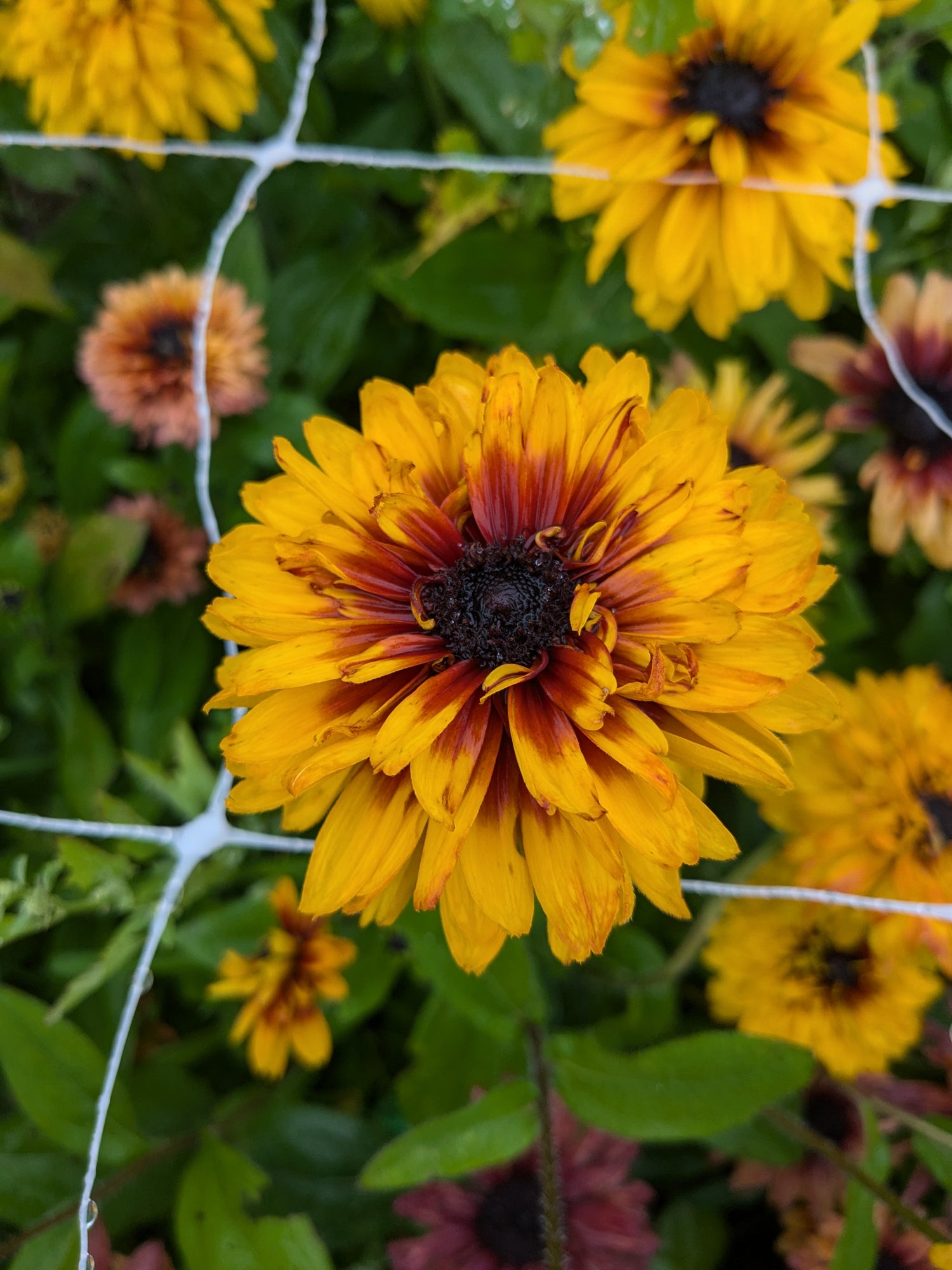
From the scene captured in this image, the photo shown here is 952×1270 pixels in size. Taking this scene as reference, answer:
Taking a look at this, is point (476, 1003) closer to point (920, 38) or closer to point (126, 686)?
point (126, 686)

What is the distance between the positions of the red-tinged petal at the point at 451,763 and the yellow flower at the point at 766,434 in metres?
0.42

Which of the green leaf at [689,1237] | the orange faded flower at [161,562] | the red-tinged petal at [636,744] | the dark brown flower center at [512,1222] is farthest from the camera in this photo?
the orange faded flower at [161,562]

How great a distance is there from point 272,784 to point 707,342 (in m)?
0.64

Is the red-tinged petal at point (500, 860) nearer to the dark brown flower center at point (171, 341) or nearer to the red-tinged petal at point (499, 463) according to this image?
the red-tinged petal at point (499, 463)

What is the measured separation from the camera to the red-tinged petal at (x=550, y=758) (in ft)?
1.12

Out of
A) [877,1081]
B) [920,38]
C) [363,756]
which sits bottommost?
[877,1081]

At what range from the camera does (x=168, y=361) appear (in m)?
0.73

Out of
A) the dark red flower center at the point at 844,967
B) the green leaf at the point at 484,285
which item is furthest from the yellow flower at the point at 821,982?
the green leaf at the point at 484,285

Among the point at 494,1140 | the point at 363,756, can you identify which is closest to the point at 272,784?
the point at 363,756

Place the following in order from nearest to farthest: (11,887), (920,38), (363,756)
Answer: (363,756) < (11,887) < (920,38)

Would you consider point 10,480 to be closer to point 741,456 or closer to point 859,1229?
point 741,456

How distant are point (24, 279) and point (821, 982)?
36.9 inches

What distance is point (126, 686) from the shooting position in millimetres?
838

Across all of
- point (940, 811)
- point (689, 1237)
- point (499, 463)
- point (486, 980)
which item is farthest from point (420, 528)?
point (689, 1237)
